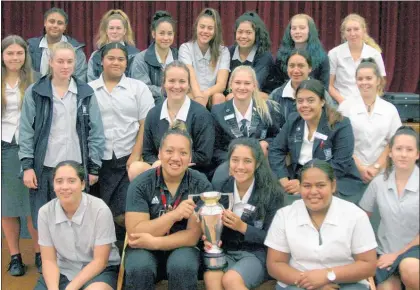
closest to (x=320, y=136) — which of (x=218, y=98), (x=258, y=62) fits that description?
(x=218, y=98)

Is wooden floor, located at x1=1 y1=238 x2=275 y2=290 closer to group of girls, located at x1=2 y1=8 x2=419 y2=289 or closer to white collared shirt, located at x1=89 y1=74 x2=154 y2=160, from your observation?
group of girls, located at x1=2 y1=8 x2=419 y2=289

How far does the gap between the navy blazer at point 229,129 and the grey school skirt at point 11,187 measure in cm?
96

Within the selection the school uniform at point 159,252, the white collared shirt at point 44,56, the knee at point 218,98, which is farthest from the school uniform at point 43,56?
the school uniform at point 159,252

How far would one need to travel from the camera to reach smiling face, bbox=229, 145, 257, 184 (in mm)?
2592

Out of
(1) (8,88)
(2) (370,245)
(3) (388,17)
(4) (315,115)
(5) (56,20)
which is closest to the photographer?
(2) (370,245)

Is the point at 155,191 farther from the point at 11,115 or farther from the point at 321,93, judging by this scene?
the point at 11,115

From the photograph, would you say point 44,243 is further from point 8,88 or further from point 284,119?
point 284,119

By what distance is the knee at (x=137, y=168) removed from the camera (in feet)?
9.79

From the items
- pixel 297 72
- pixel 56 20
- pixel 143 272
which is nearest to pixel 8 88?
pixel 56 20

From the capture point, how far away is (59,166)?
261 cm

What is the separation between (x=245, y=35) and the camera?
3.63 metres

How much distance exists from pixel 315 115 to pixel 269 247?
659 mm

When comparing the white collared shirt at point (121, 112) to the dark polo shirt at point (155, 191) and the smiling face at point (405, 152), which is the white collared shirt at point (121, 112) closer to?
the dark polo shirt at point (155, 191)

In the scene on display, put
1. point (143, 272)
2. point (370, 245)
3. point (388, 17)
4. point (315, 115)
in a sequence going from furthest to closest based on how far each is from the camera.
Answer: point (388, 17) → point (315, 115) → point (143, 272) → point (370, 245)
